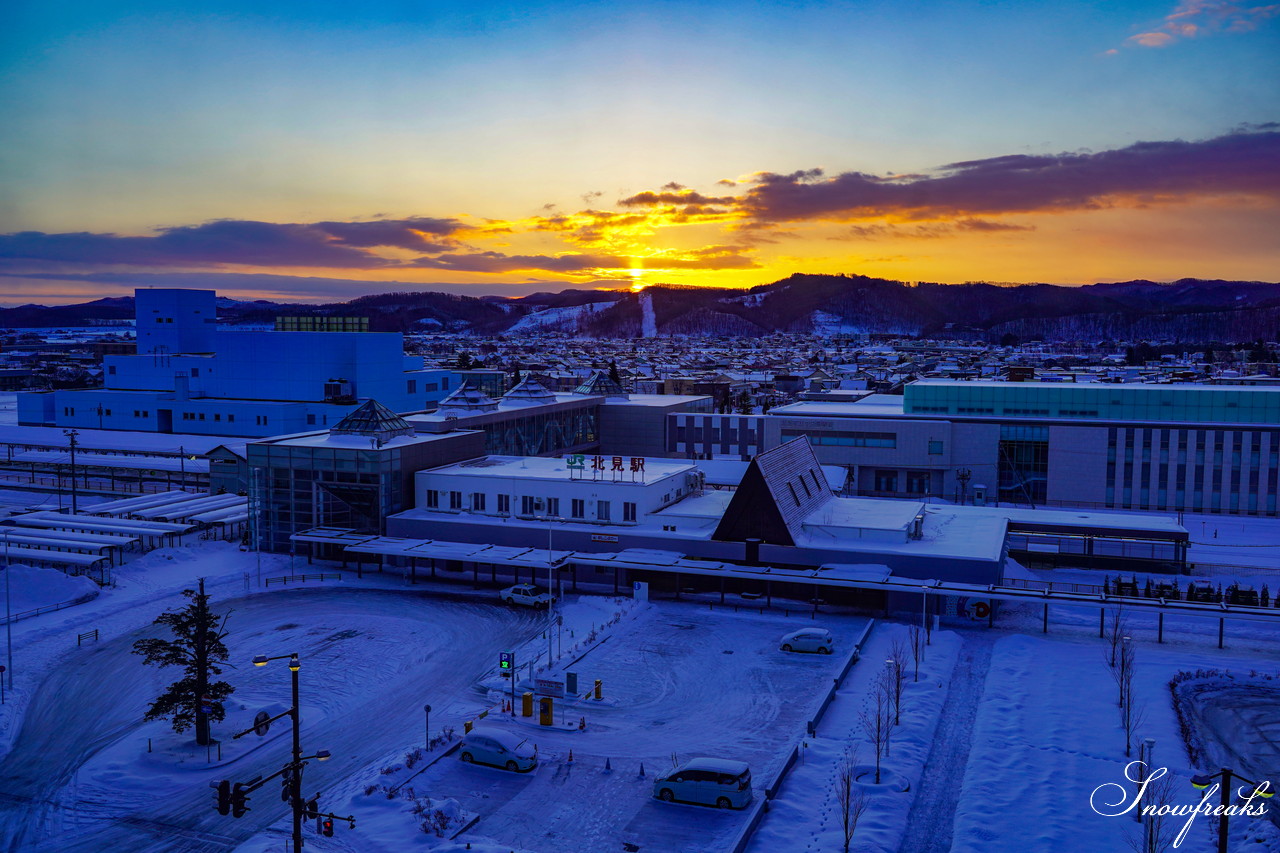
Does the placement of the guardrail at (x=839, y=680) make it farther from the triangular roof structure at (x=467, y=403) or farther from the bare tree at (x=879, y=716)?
the triangular roof structure at (x=467, y=403)

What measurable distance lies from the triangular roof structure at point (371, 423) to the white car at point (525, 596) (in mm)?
15154

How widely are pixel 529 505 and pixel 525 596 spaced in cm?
898

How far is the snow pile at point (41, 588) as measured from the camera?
1736 inches

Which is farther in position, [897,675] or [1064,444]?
[1064,444]

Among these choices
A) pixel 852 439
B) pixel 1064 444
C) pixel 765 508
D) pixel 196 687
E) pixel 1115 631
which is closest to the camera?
pixel 196 687

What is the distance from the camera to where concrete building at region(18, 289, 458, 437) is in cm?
9706

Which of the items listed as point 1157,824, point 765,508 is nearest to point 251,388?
point 765,508

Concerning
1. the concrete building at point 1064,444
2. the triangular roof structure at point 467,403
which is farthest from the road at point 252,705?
the concrete building at point 1064,444

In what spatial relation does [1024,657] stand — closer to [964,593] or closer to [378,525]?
[964,593]

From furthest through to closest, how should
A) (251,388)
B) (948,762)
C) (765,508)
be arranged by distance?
(251,388) < (765,508) < (948,762)

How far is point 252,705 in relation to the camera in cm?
3234

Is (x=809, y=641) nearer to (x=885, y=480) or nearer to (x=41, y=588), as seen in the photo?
(x=41, y=588)

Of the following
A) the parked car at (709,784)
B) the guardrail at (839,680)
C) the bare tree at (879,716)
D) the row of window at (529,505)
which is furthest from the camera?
the row of window at (529,505)

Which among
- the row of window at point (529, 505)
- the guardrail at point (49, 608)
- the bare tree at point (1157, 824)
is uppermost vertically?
the row of window at point (529, 505)
